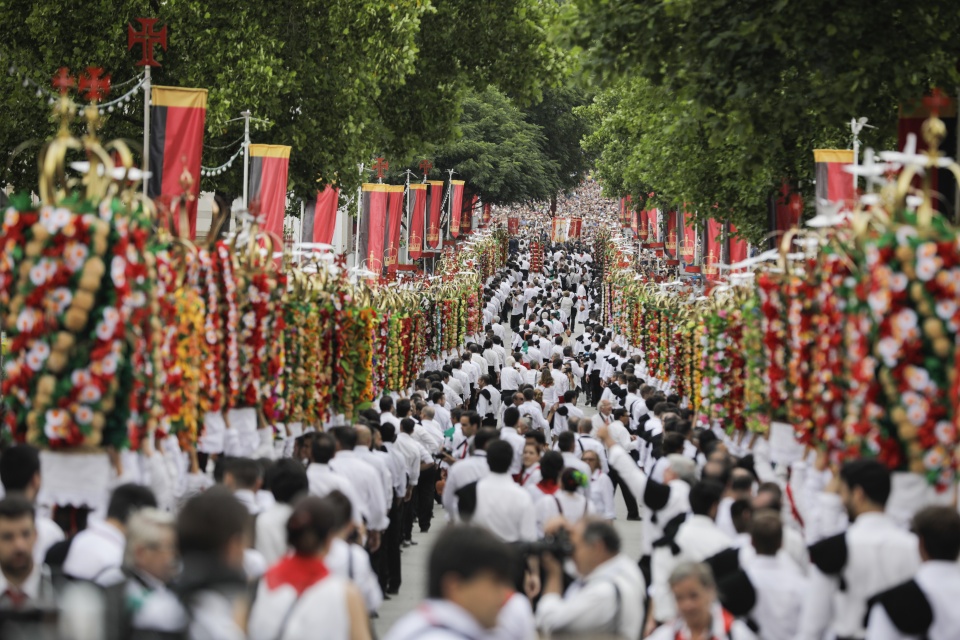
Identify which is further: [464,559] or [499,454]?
[499,454]

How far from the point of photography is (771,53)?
17.5 m

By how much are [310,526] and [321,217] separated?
70.0 feet

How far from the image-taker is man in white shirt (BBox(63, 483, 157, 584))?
26.1 ft

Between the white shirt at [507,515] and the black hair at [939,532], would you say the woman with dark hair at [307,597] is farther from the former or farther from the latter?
the white shirt at [507,515]

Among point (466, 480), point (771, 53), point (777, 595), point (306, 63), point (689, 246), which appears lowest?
point (466, 480)

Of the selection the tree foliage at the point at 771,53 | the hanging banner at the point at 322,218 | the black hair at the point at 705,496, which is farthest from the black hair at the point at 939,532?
the hanging banner at the point at 322,218

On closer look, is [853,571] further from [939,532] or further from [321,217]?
[321,217]

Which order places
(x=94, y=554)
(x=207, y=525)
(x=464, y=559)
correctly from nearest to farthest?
(x=464, y=559) → (x=207, y=525) → (x=94, y=554)

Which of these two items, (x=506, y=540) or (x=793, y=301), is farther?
(x=793, y=301)

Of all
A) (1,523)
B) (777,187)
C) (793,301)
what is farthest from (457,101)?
(1,523)

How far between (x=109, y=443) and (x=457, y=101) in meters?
23.1

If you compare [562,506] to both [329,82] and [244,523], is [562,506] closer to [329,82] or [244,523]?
[244,523]

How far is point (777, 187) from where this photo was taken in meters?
25.4

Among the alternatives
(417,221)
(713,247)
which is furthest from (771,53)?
(417,221)
